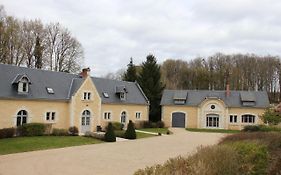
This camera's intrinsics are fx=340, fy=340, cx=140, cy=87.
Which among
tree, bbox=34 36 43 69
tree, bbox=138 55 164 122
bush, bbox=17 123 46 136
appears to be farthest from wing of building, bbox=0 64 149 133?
tree, bbox=34 36 43 69

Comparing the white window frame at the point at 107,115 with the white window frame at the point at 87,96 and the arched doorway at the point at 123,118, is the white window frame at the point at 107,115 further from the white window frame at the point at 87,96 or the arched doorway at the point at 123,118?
the white window frame at the point at 87,96

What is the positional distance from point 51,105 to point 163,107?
64.0ft

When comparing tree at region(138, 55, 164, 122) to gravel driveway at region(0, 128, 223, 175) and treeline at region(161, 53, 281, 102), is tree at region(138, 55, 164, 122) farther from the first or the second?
gravel driveway at region(0, 128, 223, 175)

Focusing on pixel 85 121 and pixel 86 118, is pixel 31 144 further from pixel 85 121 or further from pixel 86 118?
pixel 86 118

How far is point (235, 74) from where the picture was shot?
63344 mm

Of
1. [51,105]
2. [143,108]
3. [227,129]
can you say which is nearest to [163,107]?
[143,108]

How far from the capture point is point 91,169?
46.3ft

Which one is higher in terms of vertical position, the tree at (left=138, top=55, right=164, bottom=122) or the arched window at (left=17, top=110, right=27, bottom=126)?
the tree at (left=138, top=55, right=164, bottom=122)

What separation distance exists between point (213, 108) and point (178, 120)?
4894 millimetres

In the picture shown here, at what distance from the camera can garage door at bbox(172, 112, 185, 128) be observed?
149ft

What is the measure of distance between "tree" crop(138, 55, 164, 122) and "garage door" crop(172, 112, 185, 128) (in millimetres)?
2964

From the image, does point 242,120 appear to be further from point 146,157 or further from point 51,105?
point 146,157

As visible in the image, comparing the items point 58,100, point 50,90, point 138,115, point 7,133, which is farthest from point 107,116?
point 7,133

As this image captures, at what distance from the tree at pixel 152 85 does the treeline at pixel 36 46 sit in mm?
9515
